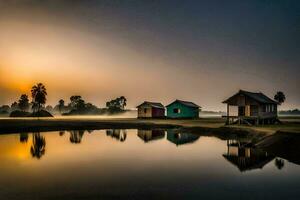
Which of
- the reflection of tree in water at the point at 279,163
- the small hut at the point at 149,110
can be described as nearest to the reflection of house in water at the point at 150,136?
the reflection of tree in water at the point at 279,163

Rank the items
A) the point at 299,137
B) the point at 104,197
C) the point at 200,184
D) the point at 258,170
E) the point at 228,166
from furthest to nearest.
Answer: the point at 299,137, the point at 228,166, the point at 258,170, the point at 200,184, the point at 104,197

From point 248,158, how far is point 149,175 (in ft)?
33.5

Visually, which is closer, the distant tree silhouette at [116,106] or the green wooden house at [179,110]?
the green wooden house at [179,110]

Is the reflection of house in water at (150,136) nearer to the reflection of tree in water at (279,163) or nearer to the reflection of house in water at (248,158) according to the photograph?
the reflection of house in water at (248,158)

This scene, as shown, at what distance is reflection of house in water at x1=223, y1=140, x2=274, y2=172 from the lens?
21.5 m

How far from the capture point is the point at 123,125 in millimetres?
67000

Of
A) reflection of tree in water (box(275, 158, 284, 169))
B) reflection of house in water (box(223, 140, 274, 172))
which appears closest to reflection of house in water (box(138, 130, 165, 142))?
reflection of house in water (box(223, 140, 274, 172))

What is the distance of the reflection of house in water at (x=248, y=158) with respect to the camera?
70.4ft

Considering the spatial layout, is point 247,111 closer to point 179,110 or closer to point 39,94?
point 179,110

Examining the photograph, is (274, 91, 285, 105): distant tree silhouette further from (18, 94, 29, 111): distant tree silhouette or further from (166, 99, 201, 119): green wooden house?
(18, 94, 29, 111): distant tree silhouette

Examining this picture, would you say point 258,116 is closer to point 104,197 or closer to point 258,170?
point 258,170

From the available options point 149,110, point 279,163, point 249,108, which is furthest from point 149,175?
point 149,110

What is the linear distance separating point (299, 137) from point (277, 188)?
47.0ft

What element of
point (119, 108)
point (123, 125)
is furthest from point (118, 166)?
point (119, 108)
